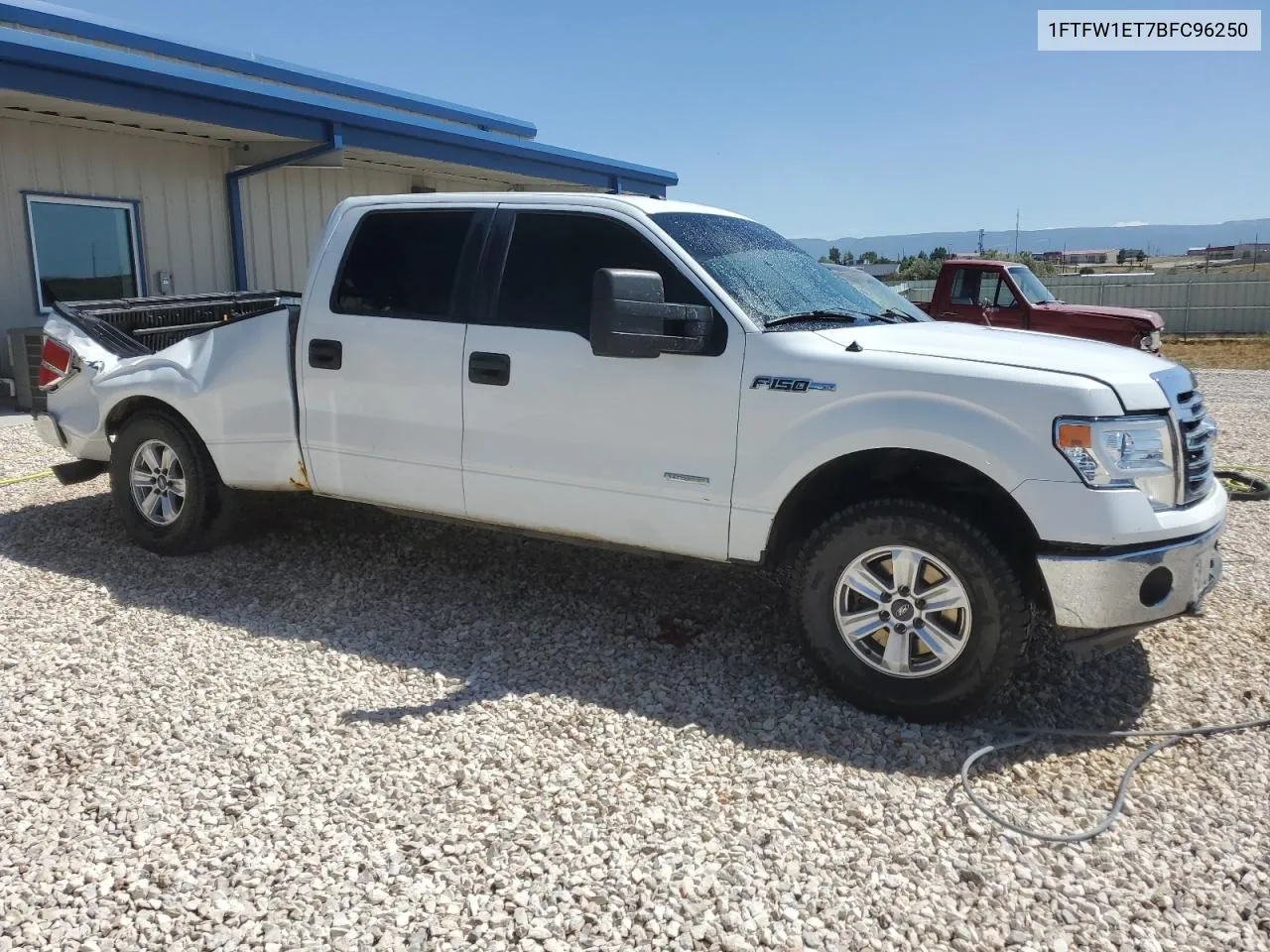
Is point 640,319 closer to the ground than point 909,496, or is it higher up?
higher up

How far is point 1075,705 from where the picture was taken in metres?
4.11

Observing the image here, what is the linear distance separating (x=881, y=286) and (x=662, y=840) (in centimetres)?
532

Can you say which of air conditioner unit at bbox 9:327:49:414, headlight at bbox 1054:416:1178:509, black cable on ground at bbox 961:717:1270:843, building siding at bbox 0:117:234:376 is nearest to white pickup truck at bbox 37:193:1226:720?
headlight at bbox 1054:416:1178:509

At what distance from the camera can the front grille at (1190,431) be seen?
146 inches

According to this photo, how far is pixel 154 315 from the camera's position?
6.76m

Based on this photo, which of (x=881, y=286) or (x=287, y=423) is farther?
(x=881, y=286)

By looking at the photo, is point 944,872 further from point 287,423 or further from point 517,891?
point 287,423

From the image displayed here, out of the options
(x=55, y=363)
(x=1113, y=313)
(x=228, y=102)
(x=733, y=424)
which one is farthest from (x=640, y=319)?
(x=1113, y=313)

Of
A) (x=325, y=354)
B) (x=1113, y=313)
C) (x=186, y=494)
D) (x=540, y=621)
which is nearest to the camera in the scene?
(x=540, y=621)

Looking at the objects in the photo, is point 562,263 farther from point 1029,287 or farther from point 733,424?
point 1029,287

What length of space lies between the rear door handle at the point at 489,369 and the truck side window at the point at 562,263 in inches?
6.7

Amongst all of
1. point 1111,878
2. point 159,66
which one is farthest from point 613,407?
point 159,66

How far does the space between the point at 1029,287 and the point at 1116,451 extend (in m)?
11.4

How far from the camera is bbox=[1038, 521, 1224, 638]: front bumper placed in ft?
11.5
